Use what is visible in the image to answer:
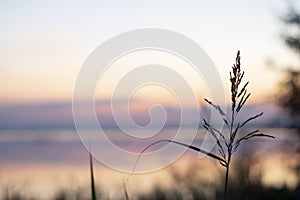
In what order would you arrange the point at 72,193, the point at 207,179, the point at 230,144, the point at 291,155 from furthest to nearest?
1. the point at 291,155
2. the point at 207,179
3. the point at 72,193
4. the point at 230,144

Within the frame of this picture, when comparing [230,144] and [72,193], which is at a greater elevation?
[230,144]

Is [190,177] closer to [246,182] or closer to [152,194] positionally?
[152,194]

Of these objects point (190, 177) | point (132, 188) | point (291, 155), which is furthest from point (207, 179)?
point (291, 155)

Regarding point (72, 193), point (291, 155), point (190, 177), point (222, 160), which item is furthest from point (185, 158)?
point (291, 155)

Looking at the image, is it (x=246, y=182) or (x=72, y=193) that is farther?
(x=72, y=193)

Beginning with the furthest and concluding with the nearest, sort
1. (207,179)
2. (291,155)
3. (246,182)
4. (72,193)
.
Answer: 1. (291,155)
2. (207,179)
3. (72,193)
4. (246,182)

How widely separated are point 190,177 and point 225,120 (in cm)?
562

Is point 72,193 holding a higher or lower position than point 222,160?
lower

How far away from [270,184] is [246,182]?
1360 mm

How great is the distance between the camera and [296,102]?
1675 centimetres

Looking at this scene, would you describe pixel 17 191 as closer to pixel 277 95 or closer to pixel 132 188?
pixel 132 188

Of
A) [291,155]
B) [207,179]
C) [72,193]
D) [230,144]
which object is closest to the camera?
[230,144]

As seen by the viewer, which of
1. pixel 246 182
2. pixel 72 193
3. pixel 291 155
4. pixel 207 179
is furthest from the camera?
Answer: pixel 291 155

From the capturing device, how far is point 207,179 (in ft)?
28.3
